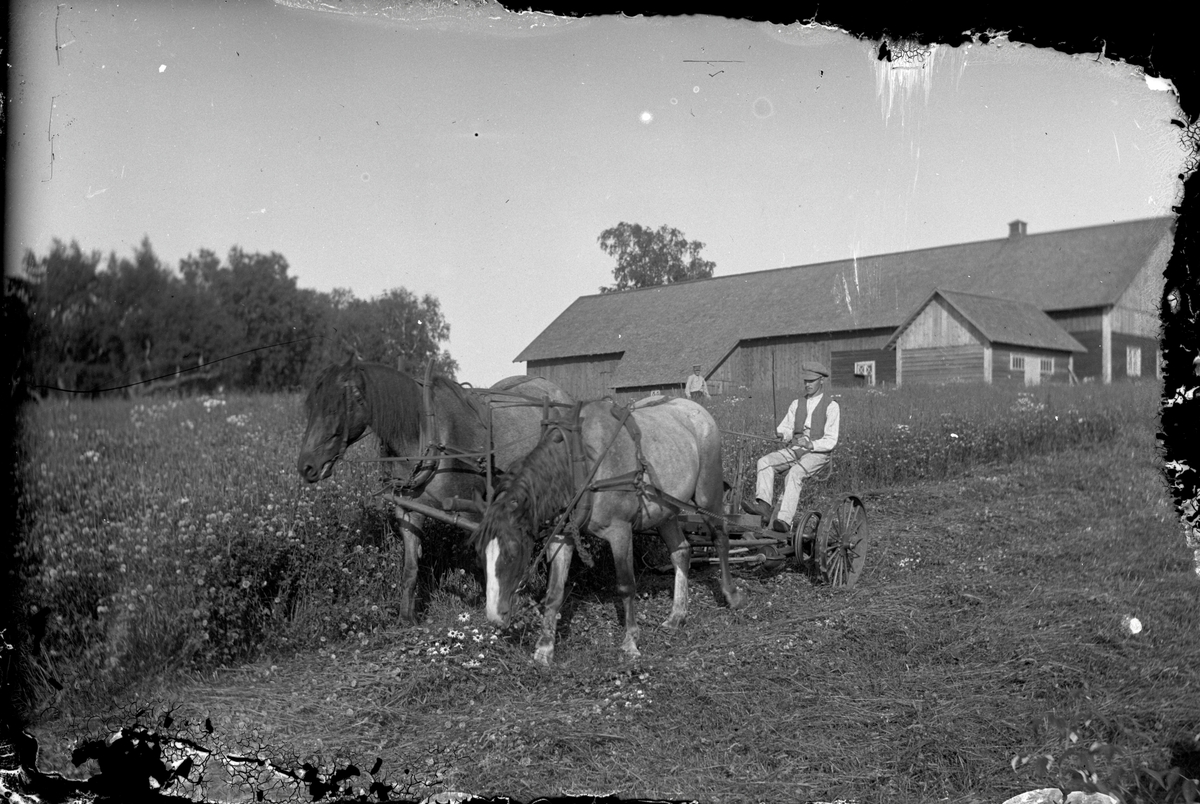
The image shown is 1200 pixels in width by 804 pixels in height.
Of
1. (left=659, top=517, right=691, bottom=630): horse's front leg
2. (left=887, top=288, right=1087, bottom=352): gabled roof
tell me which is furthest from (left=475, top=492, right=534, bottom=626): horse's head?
(left=887, top=288, right=1087, bottom=352): gabled roof

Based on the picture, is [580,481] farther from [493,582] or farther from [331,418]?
[331,418]

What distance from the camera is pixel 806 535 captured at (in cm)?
757

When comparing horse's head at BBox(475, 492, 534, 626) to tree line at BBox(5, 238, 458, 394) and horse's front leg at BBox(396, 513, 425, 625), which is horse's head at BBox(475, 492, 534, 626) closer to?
horse's front leg at BBox(396, 513, 425, 625)

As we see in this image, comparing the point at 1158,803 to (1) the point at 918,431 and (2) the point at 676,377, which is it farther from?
(1) the point at 918,431

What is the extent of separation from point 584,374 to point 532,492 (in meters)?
2.03

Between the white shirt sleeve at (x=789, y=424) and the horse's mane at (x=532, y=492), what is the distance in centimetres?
284

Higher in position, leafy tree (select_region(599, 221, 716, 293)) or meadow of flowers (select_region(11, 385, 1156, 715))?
leafy tree (select_region(599, 221, 716, 293))

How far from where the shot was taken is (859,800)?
117 inches

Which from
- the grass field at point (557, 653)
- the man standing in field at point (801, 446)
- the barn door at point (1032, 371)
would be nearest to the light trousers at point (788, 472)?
the man standing in field at point (801, 446)

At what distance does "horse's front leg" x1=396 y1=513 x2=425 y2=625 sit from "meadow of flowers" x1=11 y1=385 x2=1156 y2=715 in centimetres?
16

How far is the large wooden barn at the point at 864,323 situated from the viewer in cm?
473

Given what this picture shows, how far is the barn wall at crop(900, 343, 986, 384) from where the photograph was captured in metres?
10.6

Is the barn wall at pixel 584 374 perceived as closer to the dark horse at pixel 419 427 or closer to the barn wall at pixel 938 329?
the dark horse at pixel 419 427

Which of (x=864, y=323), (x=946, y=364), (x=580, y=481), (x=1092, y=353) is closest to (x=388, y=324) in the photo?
(x=580, y=481)
